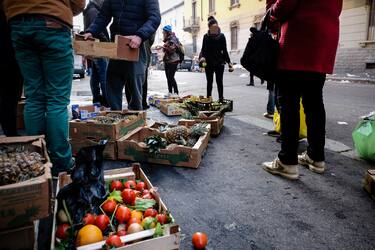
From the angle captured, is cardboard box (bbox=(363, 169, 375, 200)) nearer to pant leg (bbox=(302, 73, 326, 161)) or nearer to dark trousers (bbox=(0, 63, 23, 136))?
pant leg (bbox=(302, 73, 326, 161))

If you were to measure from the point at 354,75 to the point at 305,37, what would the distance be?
15682 millimetres

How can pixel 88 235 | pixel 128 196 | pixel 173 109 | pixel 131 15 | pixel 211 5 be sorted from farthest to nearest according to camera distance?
pixel 211 5 < pixel 173 109 < pixel 131 15 < pixel 128 196 < pixel 88 235

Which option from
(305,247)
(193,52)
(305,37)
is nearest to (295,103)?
(305,37)

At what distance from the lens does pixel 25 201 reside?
4.94 feet

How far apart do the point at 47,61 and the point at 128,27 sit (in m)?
1.60

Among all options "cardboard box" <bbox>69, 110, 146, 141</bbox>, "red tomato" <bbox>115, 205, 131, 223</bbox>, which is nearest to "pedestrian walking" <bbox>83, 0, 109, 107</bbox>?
"cardboard box" <bbox>69, 110, 146, 141</bbox>

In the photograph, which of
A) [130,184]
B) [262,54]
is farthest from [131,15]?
[130,184]

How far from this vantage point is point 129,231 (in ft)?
5.61

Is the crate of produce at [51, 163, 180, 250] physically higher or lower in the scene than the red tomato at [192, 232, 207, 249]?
higher

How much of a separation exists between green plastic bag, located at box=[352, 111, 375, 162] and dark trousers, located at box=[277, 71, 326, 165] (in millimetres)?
665

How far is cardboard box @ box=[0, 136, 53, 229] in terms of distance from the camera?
147cm

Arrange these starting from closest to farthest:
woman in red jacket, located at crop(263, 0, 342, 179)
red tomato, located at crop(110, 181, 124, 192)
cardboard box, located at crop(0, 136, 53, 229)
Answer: cardboard box, located at crop(0, 136, 53, 229) < red tomato, located at crop(110, 181, 124, 192) < woman in red jacket, located at crop(263, 0, 342, 179)

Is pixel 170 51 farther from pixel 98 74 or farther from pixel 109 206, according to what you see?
pixel 109 206

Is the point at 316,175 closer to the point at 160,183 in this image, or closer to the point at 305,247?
the point at 305,247
